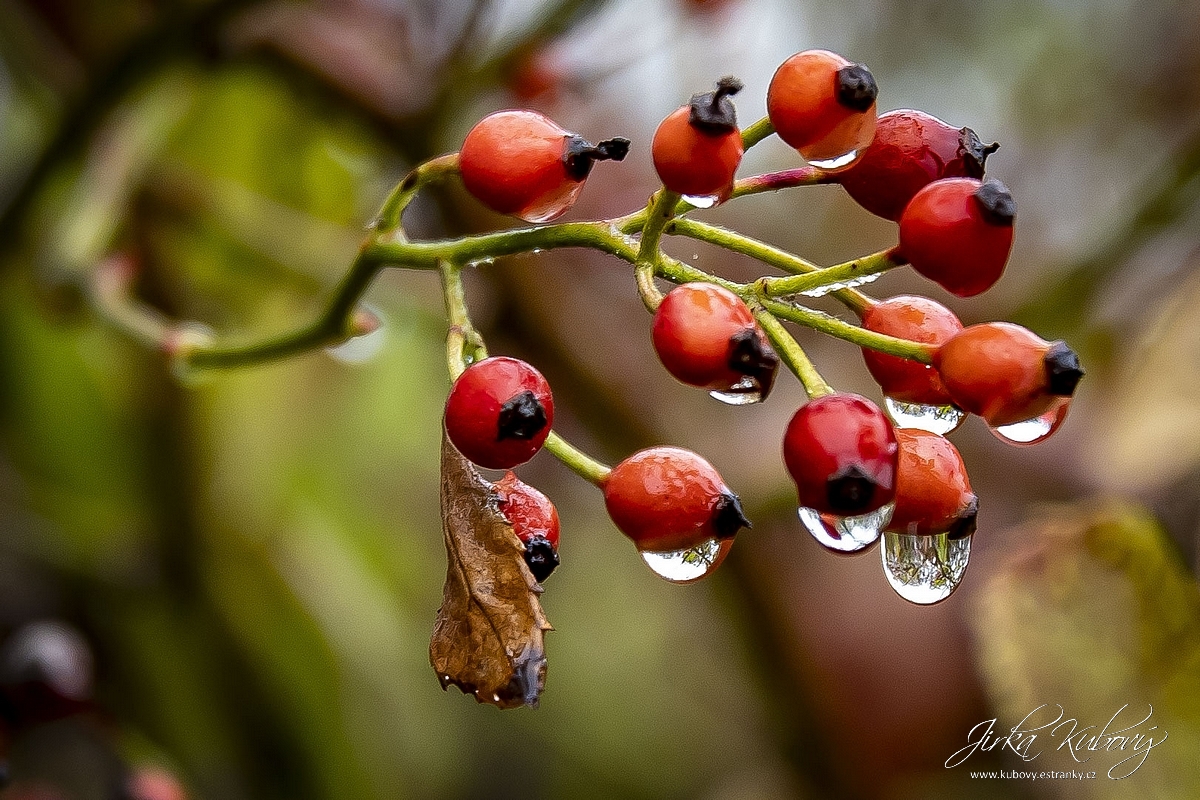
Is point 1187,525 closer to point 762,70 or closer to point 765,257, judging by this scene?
point 765,257

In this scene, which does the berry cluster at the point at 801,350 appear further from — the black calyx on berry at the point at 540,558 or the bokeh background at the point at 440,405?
the bokeh background at the point at 440,405

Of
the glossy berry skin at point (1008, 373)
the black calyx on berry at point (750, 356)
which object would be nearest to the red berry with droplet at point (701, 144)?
the black calyx on berry at point (750, 356)

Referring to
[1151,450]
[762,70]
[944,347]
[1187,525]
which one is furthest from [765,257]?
[762,70]

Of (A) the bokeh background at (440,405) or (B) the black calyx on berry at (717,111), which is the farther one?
(A) the bokeh background at (440,405)

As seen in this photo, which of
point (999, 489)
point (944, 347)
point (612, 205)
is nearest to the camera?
point (944, 347)

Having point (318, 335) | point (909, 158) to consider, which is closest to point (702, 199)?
point (909, 158)
